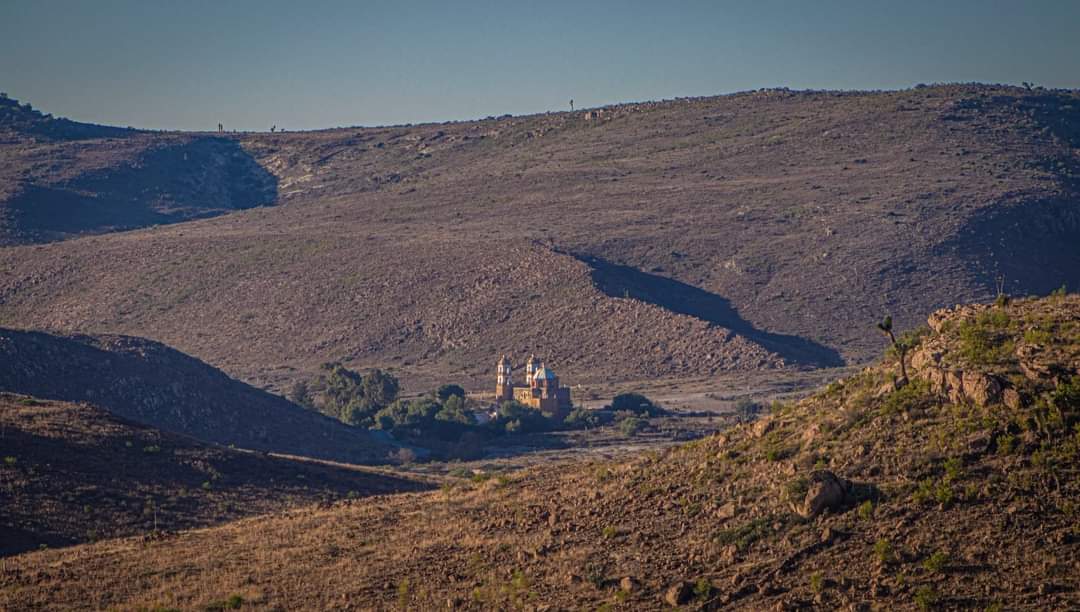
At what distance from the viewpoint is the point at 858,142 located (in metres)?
139

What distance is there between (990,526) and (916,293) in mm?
87839

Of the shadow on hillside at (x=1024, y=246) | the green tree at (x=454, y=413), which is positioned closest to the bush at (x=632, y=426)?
the green tree at (x=454, y=413)

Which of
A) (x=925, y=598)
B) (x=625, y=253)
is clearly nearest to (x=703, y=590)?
(x=925, y=598)

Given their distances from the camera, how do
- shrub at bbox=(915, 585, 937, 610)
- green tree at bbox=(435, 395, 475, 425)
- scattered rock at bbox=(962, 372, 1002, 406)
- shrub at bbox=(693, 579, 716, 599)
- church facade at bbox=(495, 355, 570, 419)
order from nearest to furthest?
shrub at bbox=(915, 585, 937, 610)
shrub at bbox=(693, 579, 716, 599)
scattered rock at bbox=(962, 372, 1002, 406)
green tree at bbox=(435, 395, 475, 425)
church facade at bbox=(495, 355, 570, 419)

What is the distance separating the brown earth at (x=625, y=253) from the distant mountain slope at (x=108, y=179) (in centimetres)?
137

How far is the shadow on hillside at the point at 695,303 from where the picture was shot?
93875mm

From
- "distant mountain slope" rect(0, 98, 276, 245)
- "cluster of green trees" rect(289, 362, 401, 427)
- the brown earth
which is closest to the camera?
"cluster of green trees" rect(289, 362, 401, 427)

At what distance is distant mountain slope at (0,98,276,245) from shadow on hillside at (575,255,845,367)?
5923 cm

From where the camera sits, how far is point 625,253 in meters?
115

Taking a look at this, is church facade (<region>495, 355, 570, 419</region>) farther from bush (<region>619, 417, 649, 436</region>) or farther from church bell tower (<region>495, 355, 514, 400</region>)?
bush (<region>619, 417, 649, 436</region>)

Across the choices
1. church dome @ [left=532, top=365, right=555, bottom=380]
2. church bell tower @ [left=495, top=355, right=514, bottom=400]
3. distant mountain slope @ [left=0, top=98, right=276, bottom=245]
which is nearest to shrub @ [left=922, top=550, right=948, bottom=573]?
church dome @ [left=532, top=365, right=555, bottom=380]

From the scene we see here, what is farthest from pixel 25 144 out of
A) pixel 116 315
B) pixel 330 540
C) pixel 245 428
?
pixel 330 540

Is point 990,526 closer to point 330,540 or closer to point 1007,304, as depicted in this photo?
point 1007,304

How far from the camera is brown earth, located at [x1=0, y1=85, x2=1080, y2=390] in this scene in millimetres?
98750
